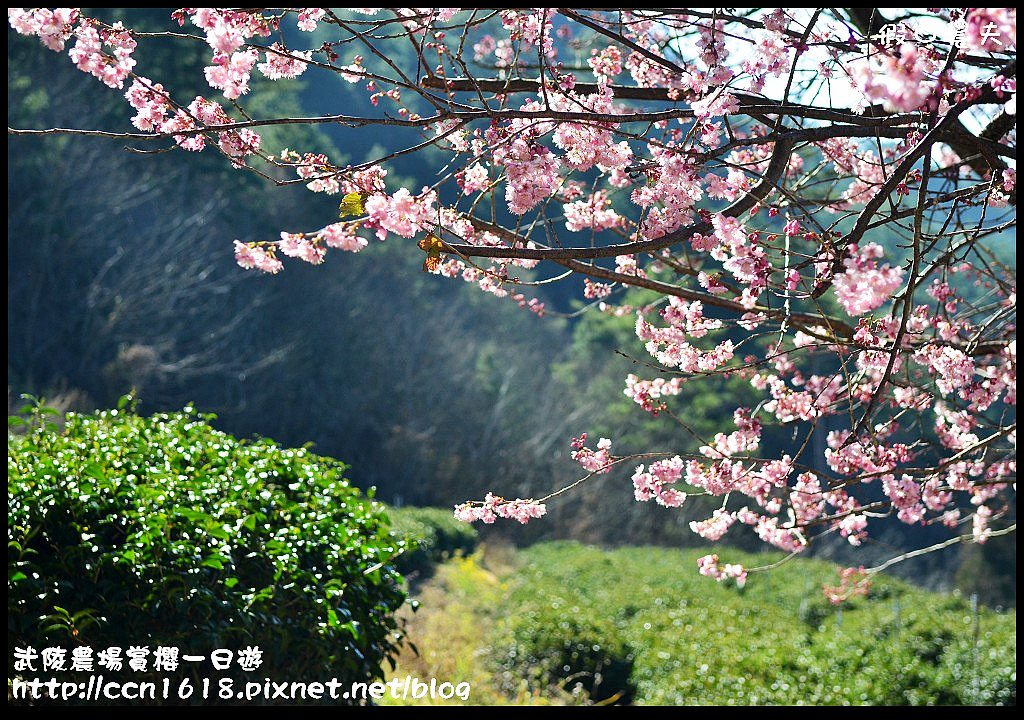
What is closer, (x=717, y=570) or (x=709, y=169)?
(x=709, y=169)

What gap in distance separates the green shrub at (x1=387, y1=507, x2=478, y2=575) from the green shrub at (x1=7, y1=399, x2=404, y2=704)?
4289 mm

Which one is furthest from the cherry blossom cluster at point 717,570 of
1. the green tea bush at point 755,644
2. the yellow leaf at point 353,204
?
the green tea bush at point 755,644

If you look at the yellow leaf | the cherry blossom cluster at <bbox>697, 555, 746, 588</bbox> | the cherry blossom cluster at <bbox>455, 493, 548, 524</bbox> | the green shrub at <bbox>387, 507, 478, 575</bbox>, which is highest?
the green shrub at <bbox>387, 507, 478, 575</bbox>

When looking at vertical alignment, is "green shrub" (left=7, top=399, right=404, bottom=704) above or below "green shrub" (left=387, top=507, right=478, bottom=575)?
below

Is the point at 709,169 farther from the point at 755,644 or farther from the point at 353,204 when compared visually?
the point at 755,644

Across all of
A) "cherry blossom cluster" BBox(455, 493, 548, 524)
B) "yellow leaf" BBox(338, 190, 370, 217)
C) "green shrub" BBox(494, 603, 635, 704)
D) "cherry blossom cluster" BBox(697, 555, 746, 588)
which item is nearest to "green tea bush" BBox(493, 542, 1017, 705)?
"green shrub" BBox(494, 603, 635, 704)

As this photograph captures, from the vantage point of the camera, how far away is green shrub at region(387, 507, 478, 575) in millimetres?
8922

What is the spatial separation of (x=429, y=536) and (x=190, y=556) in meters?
7.32

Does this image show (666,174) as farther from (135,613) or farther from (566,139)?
(135,613)

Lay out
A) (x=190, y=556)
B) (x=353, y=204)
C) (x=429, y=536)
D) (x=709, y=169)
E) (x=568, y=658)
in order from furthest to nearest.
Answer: (x=429, y=536) → (x=568, y=658) → (x=190, y=556) → (x=709, y=169) → (x=353, y=204)

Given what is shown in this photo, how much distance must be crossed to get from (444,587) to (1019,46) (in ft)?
26.9

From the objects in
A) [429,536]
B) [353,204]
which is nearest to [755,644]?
[429,536]

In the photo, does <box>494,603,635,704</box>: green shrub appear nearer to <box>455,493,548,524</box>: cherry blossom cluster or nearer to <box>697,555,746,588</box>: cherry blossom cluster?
<box>697,555,746,588</box>: cherry blossom cluster

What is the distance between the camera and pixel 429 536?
10.2 m
